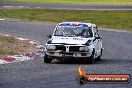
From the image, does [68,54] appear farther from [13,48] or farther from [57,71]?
[13,48]

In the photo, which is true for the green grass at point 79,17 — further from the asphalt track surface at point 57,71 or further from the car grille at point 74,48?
the car grille at point 74,48

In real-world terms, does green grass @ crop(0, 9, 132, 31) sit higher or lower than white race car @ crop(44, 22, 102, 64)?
lower

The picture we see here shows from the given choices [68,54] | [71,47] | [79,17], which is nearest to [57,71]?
[68,54]

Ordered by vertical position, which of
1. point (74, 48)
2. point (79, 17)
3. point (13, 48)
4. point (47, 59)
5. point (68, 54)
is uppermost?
point (74, 48)

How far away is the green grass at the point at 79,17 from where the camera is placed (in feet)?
163

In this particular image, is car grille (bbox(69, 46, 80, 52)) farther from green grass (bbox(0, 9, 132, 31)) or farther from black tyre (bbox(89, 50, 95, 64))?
green grass (bbox(0, 9, 132, 31))

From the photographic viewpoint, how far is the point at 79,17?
54812mm

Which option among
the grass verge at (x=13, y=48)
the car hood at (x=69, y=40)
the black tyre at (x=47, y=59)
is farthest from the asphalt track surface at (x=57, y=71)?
the grass verge at (x=13, y=48)

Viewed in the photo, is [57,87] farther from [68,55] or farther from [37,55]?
[37,55]

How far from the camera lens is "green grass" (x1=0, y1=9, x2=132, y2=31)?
1960 inches

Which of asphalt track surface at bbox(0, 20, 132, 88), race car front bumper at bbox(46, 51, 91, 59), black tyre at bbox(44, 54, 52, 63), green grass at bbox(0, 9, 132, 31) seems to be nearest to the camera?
asphalt track surface at bbox(0, 20, 132, 88)

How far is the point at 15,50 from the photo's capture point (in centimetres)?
2484

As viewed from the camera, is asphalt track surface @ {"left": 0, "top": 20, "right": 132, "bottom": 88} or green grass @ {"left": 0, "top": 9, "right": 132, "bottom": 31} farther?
green grass @ {"left": 0, "top": 9, "right": 132, "bottom": 31}

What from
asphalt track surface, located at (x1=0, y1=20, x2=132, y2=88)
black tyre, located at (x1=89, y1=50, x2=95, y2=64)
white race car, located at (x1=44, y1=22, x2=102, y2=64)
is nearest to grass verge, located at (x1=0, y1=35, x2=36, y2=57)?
asphalt track surface, located at (x1=0, y1=20, x2=132, y2=88)
